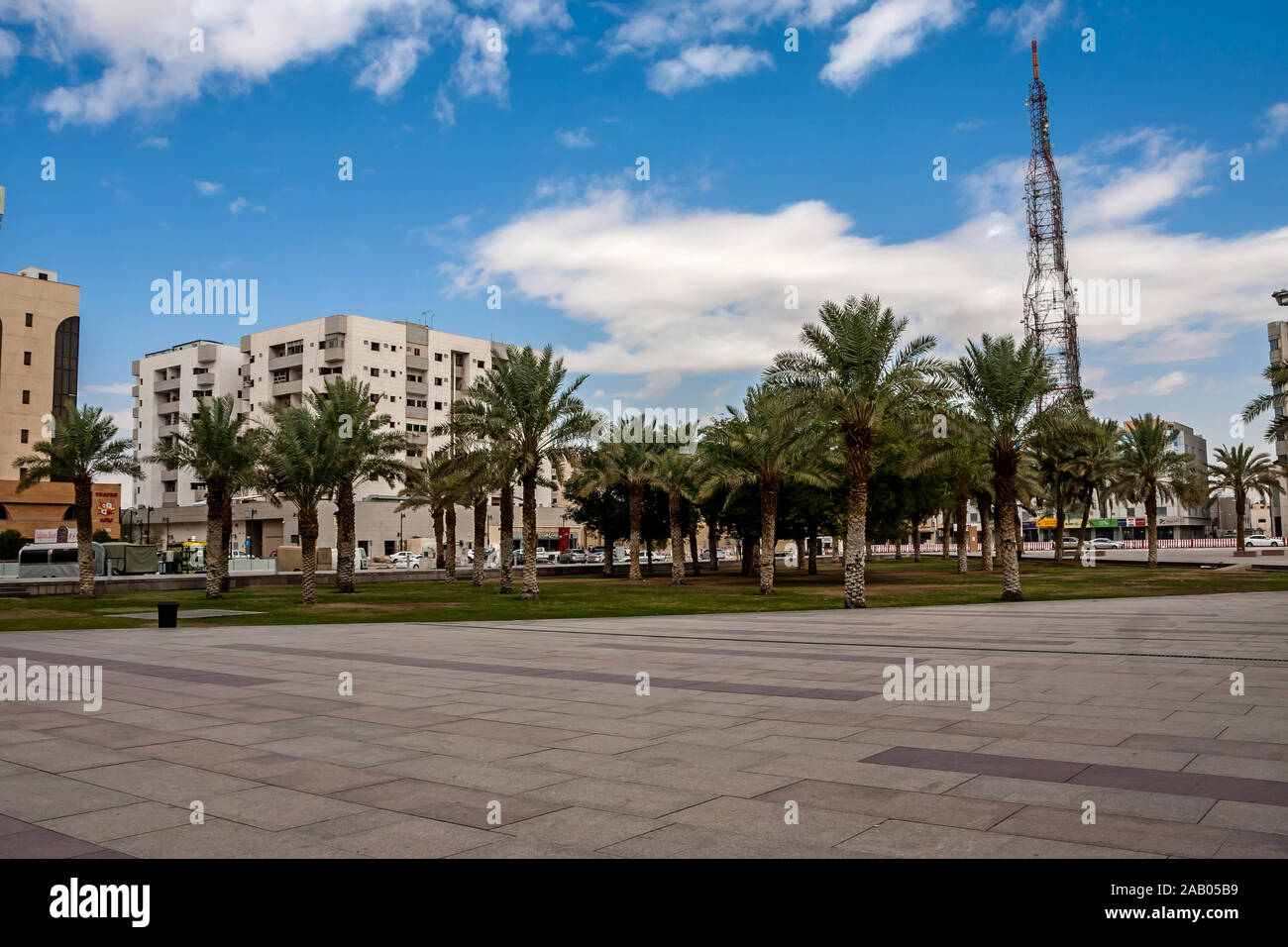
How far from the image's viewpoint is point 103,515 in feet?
240

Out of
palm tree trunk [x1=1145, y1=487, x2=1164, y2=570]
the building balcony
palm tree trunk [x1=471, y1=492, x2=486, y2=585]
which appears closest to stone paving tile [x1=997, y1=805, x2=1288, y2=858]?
palm tree trunk [x1=471, y1=492, x2=486, y2=585]

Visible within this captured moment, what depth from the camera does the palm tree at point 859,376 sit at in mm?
29328

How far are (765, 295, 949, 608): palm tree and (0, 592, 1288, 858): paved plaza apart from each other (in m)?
14.6

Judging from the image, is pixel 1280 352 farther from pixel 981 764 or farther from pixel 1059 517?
pixel 981 764

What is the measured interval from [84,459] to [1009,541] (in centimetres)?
3785

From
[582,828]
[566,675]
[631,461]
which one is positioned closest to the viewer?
[582,828]

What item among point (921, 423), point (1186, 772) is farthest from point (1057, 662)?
point (921, 423)

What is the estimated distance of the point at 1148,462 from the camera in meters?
58.3

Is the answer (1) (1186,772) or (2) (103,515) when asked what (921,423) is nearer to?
(1) (1186,772)

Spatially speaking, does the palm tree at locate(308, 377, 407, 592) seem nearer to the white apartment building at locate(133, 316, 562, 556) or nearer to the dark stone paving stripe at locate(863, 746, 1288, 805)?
the dark stone paving stripe at locate(863, 746, 1288, 805)

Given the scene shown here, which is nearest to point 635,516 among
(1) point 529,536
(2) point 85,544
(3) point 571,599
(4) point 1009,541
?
(1) point 529,536
